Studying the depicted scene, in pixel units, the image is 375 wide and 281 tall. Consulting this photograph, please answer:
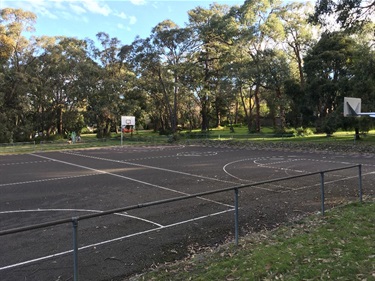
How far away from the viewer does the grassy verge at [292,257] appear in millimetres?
4371

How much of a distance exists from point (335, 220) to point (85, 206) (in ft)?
22.1

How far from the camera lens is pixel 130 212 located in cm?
871

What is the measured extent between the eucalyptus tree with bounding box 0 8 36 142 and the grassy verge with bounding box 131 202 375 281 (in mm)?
46047

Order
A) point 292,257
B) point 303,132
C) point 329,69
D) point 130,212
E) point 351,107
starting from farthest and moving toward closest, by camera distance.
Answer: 1. point 303,132
2. point 329,69
3. point 351,107
4. point 130,212
5. point 292,257

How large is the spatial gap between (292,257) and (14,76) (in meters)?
50.5

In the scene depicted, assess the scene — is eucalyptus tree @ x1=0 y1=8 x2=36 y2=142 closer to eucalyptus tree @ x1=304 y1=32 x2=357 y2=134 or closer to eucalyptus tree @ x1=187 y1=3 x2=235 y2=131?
eucalyptus tree @ x1=187 y1=3 x2=235 y2=131

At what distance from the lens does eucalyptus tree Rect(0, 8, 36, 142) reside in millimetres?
45906

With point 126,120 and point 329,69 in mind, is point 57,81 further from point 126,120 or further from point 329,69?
point 329,69

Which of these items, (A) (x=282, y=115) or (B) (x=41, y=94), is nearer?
(A) (x=282, y=115)

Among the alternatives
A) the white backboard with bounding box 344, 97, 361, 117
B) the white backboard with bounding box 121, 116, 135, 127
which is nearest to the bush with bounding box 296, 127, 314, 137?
the white backboard with bounding box 344, 97, 361, 117

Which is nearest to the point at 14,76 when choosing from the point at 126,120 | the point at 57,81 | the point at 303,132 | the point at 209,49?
the point at 57,81

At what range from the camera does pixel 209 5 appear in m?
53.6

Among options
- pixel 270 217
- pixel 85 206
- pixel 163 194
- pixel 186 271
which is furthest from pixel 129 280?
pixel 163 194

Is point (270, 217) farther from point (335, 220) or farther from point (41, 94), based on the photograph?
point (41, 94)
